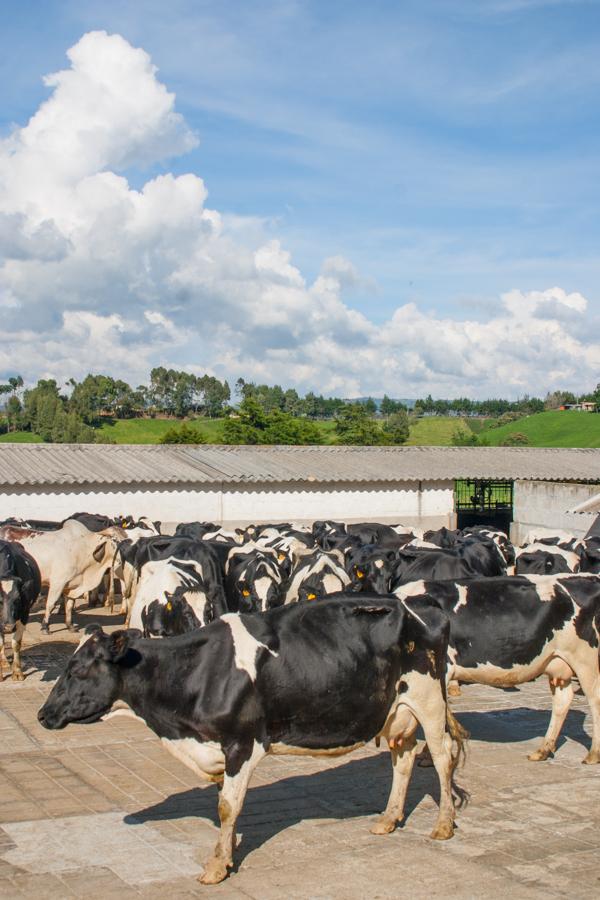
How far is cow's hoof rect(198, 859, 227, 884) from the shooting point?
6266mm

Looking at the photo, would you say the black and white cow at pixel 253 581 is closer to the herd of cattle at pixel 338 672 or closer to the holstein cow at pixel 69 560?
the holstein cow at pixel 69 560

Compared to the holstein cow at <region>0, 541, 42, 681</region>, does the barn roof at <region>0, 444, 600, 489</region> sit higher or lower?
higher

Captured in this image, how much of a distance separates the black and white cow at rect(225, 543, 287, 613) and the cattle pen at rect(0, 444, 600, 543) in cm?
1513

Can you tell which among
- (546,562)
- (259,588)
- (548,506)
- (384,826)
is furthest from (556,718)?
(548,506)

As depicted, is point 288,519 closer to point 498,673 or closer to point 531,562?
point 531,562

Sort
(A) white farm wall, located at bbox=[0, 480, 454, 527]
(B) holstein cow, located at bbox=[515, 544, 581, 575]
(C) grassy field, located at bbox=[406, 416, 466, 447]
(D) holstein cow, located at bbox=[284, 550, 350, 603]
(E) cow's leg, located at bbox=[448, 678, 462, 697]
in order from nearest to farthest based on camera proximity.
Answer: (E) cow's leg, located at bbox=[448, 678, 462, 697] → (D) holstein cow, located at bbox=[284, 550, 350, 603] → (B) holstein cow, located at bbox=[515, 544, 581, 575] → (A) white farm wall, located at bbox=[0, 480, 454, 527] → (C) grassy field, located at bbox=[406, 416, 466, 447]

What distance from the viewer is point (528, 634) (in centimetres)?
903

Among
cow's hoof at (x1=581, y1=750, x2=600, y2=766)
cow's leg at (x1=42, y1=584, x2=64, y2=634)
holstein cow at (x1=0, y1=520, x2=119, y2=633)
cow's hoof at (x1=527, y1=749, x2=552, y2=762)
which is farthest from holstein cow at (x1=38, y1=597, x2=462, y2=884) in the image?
holstein cow at (x1=0, y1=520, x2=119, y2=633)

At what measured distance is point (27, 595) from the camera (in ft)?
44.9

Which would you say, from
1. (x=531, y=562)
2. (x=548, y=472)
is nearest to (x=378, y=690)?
(x=531, y=562)

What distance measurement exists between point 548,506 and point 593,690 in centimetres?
2473

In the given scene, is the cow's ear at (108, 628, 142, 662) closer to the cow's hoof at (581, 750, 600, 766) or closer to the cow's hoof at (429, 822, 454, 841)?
the cow's hoof at (429, 822, 454, 841)

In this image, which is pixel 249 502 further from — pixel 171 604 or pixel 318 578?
pixel 171 604

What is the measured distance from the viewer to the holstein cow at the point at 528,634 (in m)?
8.99
